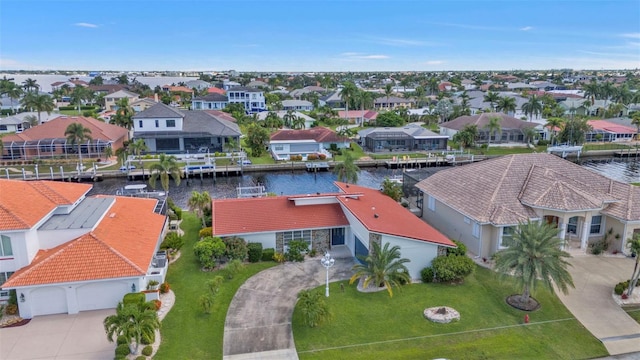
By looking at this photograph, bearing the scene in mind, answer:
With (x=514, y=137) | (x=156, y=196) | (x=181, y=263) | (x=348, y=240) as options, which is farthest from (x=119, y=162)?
(x=514, y=137)

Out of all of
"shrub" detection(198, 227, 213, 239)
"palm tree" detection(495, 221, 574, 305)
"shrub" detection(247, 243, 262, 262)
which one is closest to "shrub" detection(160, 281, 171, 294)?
"shrub" detection(247, 243, 262, 262)

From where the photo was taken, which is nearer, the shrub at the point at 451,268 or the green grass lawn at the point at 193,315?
the green grass lawn at the point at 193,315

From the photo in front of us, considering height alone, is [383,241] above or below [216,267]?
above

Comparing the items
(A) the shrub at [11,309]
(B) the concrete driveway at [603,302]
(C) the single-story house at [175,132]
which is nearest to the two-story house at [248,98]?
(C) the single-story house at [175,132]

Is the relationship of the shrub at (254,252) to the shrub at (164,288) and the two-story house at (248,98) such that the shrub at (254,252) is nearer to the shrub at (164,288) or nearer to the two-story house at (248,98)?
the shrub at (164,288)

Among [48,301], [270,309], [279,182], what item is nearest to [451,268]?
[270,309]

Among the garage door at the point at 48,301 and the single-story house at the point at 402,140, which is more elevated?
the single-story house at the point at 402,140

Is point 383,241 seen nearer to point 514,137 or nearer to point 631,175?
point 631,175

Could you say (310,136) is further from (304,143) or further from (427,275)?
(427,275)
